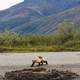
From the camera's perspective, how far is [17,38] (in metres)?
134

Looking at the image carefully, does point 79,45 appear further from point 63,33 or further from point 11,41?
point 11,41

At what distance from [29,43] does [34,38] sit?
14.1 feet

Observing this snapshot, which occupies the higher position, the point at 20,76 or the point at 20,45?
the point at 20,45

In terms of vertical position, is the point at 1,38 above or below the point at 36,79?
above

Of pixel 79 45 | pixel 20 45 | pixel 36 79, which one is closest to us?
pixel 36 79

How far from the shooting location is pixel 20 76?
88.1 ft

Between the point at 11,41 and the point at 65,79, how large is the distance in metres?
106

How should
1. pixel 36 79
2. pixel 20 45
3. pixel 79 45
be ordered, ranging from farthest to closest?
pixel 20 45 < pixel 79 45 < pixel 36 79

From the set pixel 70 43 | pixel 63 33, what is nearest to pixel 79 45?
pixel 70 43

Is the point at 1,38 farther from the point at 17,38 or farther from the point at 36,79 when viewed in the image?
the point at 36,79

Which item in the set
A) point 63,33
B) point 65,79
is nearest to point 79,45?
point 63,33

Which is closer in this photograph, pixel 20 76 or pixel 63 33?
pixel 20 76

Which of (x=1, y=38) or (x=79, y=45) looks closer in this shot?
(x=79, y=45)

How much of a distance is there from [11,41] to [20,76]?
346 feet
